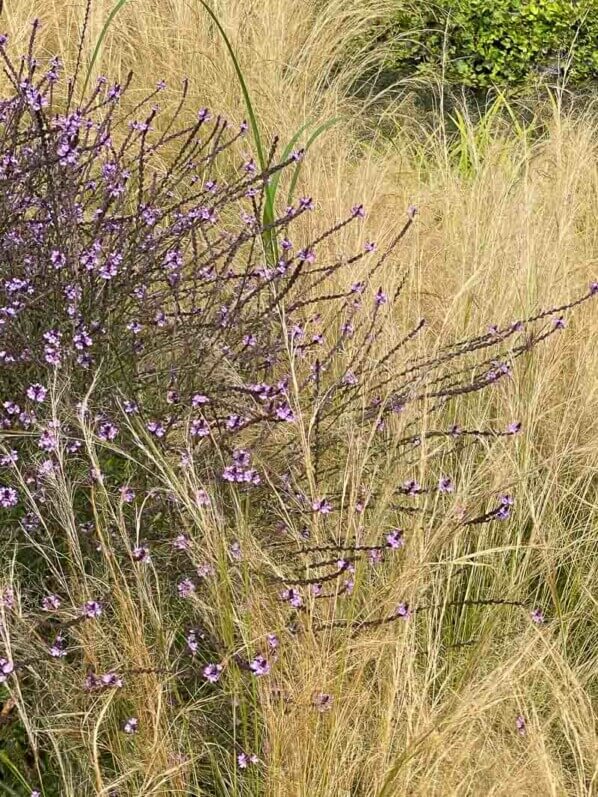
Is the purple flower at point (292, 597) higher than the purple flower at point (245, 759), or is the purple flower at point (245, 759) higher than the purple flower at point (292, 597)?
the purple flower at point (292, 597)

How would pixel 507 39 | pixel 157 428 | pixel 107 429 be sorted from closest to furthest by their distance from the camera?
pixel 157 428 → pixel 107 429 → pixel 507 39

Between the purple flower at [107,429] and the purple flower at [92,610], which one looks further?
the purple flower at [107,429]

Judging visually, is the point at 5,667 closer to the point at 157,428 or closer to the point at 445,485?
the point at 157,428

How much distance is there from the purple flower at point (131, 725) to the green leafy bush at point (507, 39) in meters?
4.31

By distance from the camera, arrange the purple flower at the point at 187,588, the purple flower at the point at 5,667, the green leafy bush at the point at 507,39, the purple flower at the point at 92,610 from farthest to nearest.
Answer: the green leafy bush at the point at 507,39 → the purple flower at the point at 187,588 → the purple flower at the point at 92,610 → the purple flower at the point at 5,667

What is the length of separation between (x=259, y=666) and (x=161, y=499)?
1.09 ft

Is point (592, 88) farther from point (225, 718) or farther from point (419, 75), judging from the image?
point (225, 718)

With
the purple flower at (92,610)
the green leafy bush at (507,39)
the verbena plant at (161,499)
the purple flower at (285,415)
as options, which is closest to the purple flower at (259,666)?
the verbena plant at (161,499)

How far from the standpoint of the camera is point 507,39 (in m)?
5.47

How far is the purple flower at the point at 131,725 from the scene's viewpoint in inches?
58.3

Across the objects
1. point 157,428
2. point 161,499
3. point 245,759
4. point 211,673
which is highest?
point 157,428

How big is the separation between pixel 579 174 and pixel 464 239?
2.10 feet

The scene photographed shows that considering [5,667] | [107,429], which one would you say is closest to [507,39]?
[107,429]

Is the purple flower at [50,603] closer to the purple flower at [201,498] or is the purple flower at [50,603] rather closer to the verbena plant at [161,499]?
the verbena plant at [161,499]
